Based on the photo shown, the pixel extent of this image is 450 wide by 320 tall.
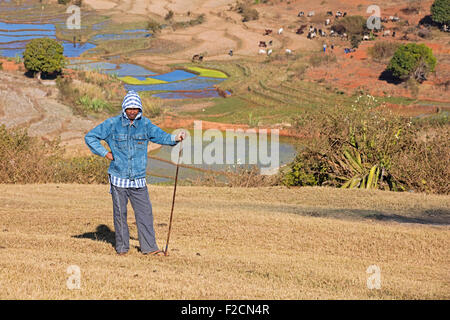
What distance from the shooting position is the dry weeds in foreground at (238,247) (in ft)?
22.1

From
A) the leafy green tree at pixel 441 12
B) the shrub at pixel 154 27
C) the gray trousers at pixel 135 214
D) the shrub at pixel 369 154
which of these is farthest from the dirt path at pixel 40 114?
the leafy green tree at pixel 441 12

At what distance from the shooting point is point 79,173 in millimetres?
18984

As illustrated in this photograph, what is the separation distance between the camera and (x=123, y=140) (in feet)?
26.4

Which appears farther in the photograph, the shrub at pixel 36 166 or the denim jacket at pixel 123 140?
the shrub at pixel 36 166

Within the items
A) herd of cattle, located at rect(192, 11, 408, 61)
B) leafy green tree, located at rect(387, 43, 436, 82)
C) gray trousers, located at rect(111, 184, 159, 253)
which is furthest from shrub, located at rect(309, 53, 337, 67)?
gray trousers, located at rect(111, 184, 159, 253)

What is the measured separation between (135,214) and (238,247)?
1.99m

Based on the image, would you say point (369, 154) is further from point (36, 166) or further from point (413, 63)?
point (413, 63)

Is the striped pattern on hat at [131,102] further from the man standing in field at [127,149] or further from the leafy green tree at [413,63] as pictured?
the leafy green tree at [413,63]

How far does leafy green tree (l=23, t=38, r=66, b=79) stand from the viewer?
4538 centimetres

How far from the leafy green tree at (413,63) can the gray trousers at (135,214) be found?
41824 mm

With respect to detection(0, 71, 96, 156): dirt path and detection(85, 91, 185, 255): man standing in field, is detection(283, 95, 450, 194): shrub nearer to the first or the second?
detection(85, 91, 185, 255): man standing in field

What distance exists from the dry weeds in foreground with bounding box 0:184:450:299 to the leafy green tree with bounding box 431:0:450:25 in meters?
58.0
